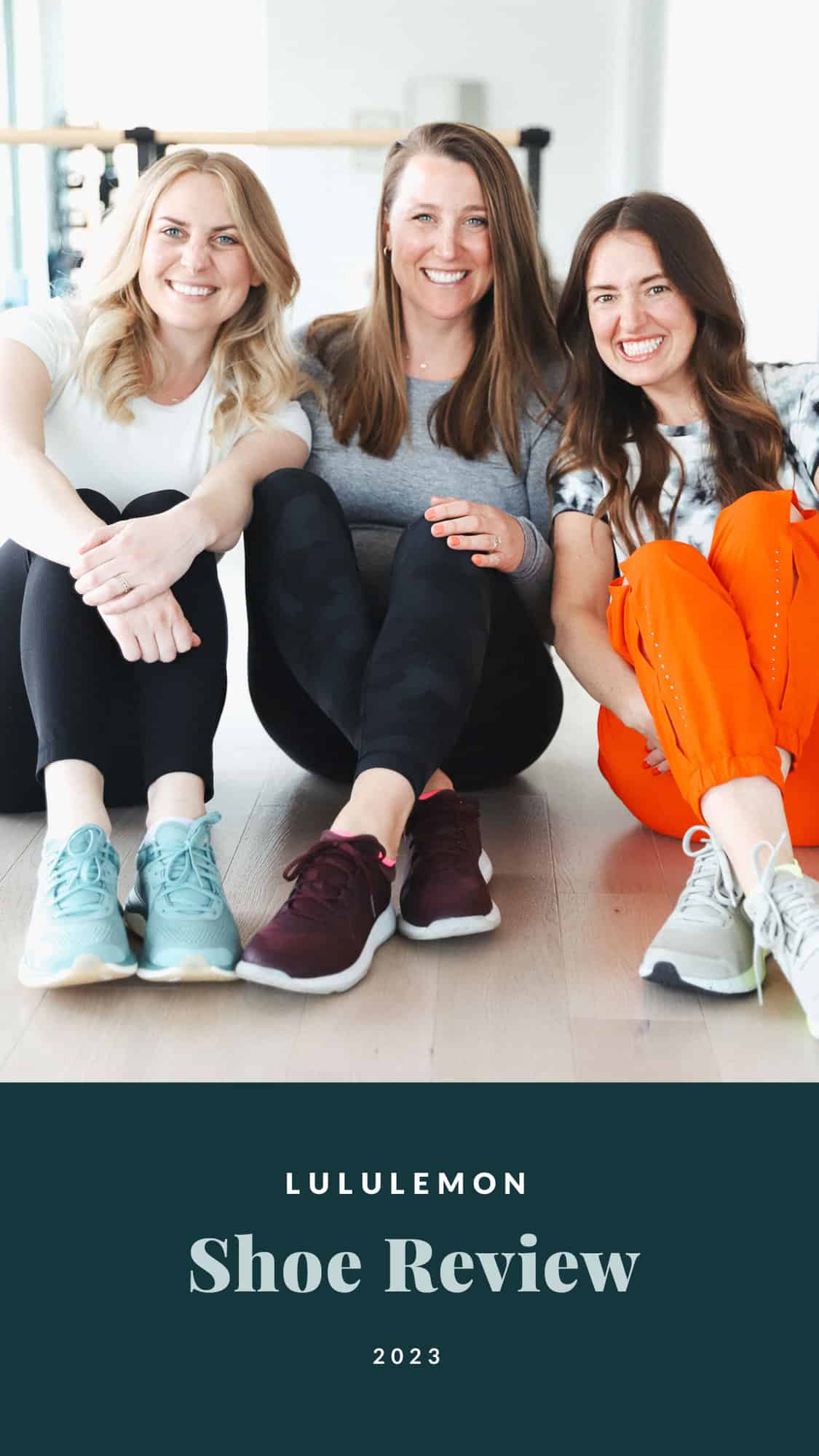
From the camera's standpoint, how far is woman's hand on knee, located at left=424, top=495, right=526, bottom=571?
5.49 feet

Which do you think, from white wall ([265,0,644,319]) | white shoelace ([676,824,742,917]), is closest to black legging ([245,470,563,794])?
white shoelace ([676,824,742,917])

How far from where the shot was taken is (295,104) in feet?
21.0

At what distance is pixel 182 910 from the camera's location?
1.46 metres

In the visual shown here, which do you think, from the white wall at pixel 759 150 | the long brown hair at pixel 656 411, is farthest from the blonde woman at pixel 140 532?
the white wall at pixel 759 150

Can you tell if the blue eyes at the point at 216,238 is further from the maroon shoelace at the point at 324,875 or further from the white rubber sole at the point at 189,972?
the white rubber sole at the point at 189,972

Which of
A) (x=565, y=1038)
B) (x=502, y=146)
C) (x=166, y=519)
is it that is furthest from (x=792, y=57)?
(x=565, y=1038)

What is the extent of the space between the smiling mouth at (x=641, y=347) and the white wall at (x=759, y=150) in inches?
73.5

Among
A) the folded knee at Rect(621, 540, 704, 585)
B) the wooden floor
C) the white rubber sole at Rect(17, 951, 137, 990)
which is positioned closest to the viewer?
the wooden floor

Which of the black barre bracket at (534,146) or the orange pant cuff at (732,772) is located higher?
the black barre bracket at (534,146)

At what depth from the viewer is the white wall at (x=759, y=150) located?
358 cm

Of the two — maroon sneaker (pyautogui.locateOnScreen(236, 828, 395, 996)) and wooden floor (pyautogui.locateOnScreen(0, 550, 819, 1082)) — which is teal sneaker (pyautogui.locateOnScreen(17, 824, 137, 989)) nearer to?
wooden floor (pyautogui.locateOnScreen(0, 550, 819, 1082))

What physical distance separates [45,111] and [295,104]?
1.13 meters

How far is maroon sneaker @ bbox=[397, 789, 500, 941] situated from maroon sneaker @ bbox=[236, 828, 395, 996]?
1.9 inches
